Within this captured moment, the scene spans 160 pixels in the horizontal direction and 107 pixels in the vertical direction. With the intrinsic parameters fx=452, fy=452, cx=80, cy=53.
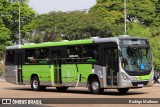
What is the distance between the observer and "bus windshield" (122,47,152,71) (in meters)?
23.0

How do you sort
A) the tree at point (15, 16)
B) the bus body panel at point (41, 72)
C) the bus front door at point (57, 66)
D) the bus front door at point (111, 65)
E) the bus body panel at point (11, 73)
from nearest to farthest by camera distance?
the bus front door at point (111, 65) → the bus front door at point (57, 66) → the bus body panel at point (41, 72) → the bus body panel at point (11, 73) → the tree at point (15, 16)

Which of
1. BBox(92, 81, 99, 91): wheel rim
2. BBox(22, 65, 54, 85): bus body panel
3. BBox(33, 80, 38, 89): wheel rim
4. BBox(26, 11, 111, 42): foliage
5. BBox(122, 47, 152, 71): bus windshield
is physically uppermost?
BBox(26, 11, 111, 42): foliage

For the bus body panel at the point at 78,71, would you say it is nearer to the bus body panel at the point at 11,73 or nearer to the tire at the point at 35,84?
the bus body panel at the point at 11,73

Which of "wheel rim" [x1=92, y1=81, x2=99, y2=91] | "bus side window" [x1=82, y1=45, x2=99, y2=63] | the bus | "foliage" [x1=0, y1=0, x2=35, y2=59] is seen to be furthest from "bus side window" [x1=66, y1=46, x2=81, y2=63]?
"foliage" [x1=0, y1=0, x2=35, y2=59]

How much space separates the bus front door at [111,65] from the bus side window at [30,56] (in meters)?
6.86

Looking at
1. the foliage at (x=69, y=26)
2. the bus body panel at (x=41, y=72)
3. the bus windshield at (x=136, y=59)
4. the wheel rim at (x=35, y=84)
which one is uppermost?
the foliage at (x=69, y=26)

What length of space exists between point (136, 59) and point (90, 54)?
9.02ft

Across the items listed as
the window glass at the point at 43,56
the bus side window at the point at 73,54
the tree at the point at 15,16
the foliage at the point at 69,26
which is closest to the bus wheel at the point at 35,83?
the window glass at the point at 43,56

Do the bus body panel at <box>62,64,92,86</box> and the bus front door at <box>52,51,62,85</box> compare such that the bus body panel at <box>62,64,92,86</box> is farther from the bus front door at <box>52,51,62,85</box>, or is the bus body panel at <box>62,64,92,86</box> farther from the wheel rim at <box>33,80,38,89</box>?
the wheel rim at <box>33,80,38,89</box>

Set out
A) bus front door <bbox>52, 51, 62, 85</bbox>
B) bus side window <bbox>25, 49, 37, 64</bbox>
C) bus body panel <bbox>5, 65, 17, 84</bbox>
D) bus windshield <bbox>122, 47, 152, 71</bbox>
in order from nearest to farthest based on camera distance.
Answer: bus windshield <bbox>122, 47, 152, 71</bbox>, bus front door <bbox>52, 51, 62, 85</bbox>, bus side window <bbox>25, 49, 37, 64</bbox>, bus body panel <bbox>5, 65, 17, 84</bbox>

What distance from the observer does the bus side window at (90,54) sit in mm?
24380

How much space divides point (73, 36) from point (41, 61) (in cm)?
4238

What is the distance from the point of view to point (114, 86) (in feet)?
76.6

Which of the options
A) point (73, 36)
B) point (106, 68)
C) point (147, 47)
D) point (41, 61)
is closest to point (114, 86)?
point (106, 68)
